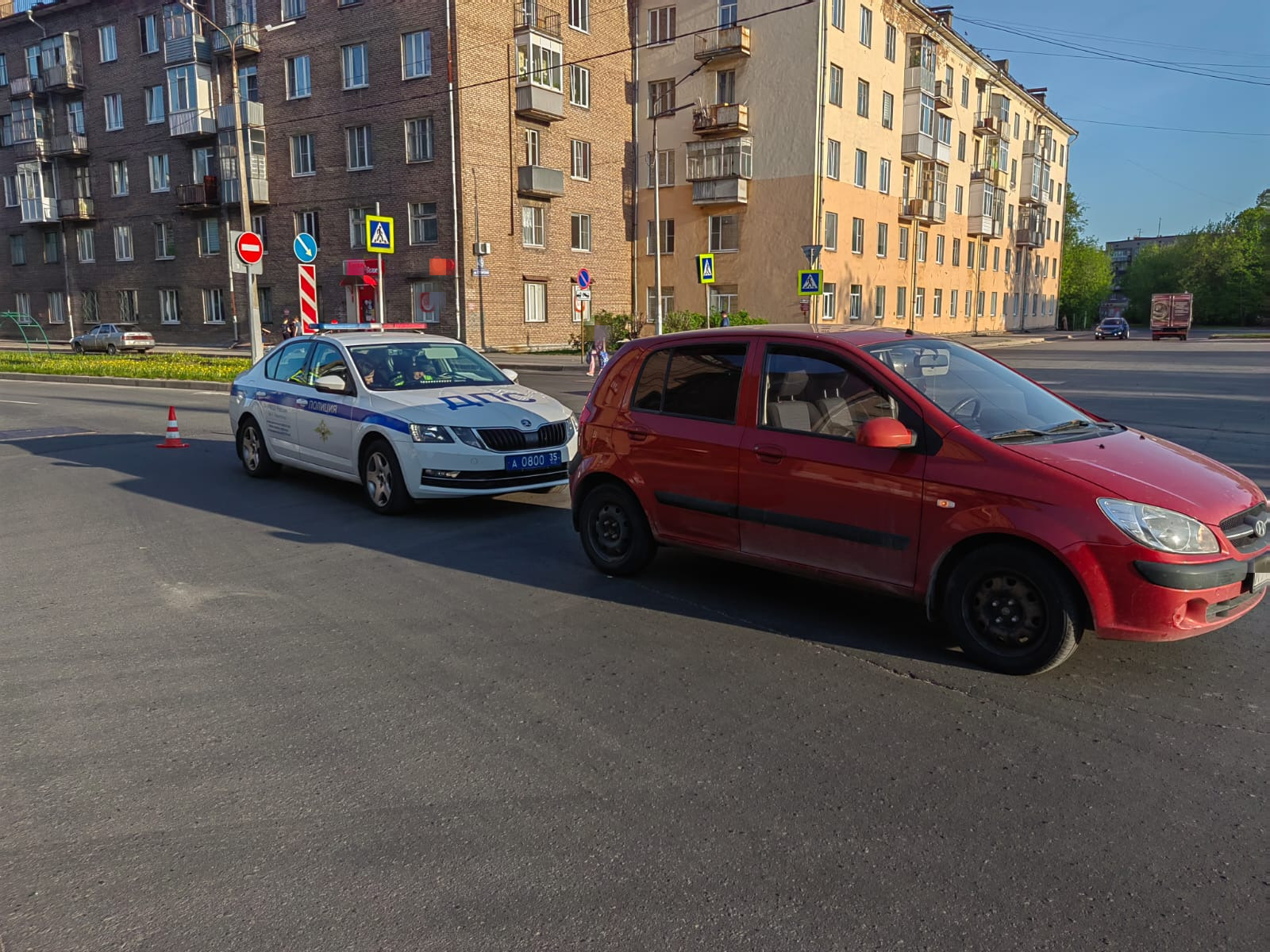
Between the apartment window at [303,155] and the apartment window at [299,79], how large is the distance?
159 centimetres

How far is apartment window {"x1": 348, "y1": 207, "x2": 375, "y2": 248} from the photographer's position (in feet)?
125

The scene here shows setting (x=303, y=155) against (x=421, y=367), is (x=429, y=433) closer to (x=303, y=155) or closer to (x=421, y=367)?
(x=421, y=367)

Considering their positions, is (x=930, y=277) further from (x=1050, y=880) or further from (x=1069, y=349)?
(x=1050, y=880)

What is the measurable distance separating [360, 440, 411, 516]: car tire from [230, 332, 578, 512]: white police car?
1 centimetres

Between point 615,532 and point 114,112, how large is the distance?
50566 mm

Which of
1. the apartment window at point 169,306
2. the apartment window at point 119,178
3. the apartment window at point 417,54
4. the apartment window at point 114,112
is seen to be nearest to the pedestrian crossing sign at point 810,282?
the apartment window at point 417,54


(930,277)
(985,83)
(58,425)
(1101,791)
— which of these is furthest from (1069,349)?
(1101,791)

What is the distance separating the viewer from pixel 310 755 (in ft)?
12.4

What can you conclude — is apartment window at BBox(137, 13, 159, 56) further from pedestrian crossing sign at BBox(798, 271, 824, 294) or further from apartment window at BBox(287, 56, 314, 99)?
pedestrian crossing sign at BBox(798, 271, 824, 294)

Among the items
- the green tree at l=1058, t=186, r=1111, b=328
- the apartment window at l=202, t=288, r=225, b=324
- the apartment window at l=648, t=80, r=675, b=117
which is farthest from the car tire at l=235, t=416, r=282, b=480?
the green tree at l=1058, t=186, r=1111, b=328

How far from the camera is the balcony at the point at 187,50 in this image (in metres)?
41.1

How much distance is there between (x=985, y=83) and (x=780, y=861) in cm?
6503

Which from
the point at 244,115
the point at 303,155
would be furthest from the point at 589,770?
the point at 244,115

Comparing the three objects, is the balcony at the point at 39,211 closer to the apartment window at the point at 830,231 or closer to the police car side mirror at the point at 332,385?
the apartment window at the point at 830,231
